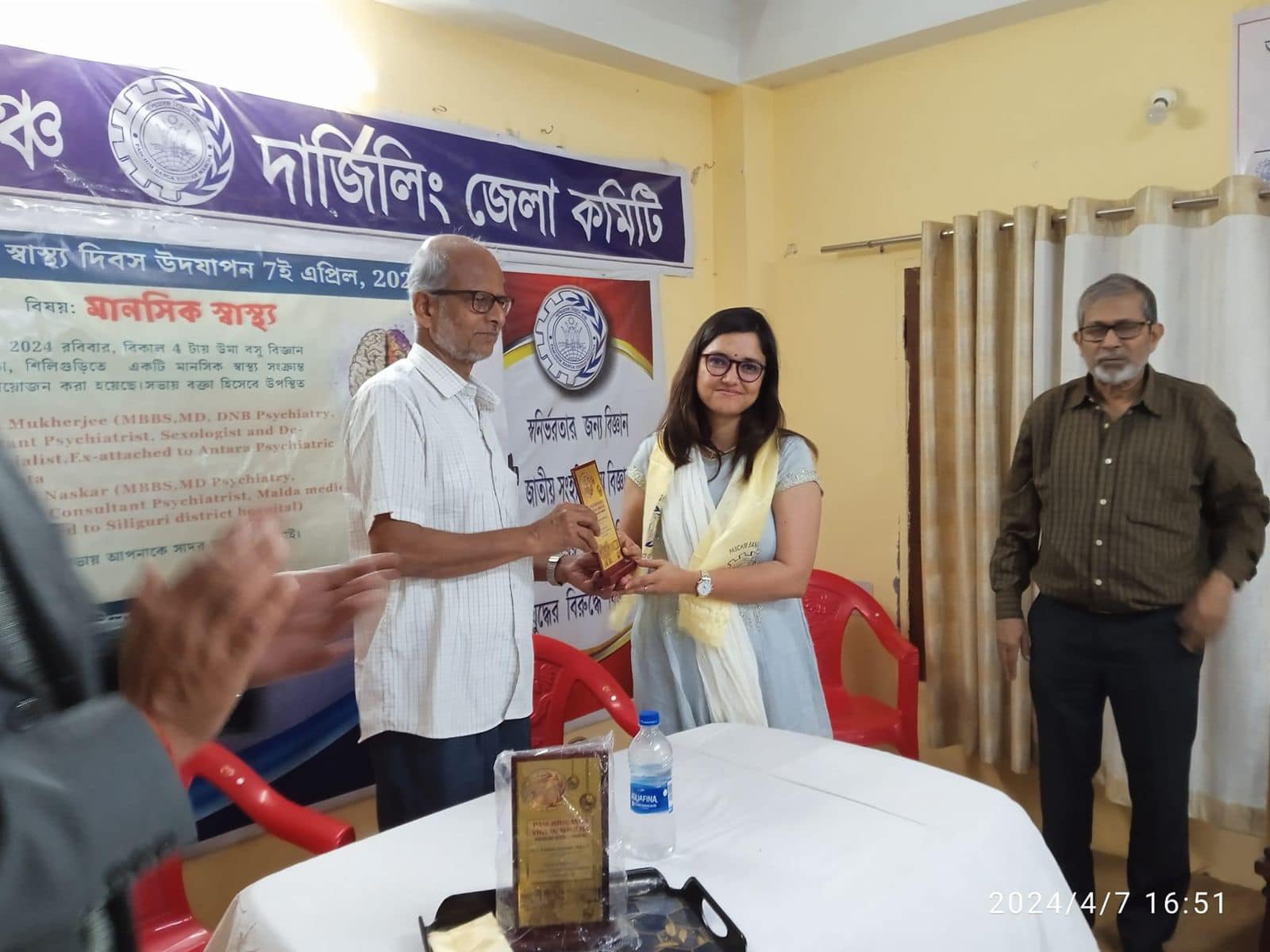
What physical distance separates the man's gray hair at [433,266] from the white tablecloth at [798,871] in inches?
40.5

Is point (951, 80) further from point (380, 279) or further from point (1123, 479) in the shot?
point (380, 279)

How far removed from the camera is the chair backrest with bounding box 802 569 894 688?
3086mm

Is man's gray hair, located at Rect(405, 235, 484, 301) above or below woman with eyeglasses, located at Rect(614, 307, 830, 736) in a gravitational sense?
→ above

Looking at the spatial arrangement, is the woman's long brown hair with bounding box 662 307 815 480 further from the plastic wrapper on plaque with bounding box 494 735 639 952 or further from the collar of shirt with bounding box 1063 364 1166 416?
the plastic wrapper on plaque with bounding box 494 735 639 952

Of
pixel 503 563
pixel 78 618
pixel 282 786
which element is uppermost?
pixel 78 618

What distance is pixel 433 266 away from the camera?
6.07ft

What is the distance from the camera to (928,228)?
2.88 meters

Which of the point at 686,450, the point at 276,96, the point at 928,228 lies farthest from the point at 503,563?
the point at 928,228

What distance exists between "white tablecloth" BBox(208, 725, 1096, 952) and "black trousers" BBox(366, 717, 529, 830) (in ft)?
1.07

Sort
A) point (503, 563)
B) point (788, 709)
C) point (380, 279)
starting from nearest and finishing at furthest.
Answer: point (503, 563) → point (788, 709) → point (380, 279)

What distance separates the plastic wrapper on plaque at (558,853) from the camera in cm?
110

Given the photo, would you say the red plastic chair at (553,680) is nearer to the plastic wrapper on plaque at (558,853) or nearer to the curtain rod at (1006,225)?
the plastic wrapper on plaque at (558,853)

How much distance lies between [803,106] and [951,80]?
60cm

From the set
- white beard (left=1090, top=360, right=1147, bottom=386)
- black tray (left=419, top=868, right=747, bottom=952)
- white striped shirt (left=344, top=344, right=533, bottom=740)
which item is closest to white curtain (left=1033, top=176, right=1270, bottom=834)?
white beard (left=1090, top=360, right=1147, bottom=386)
